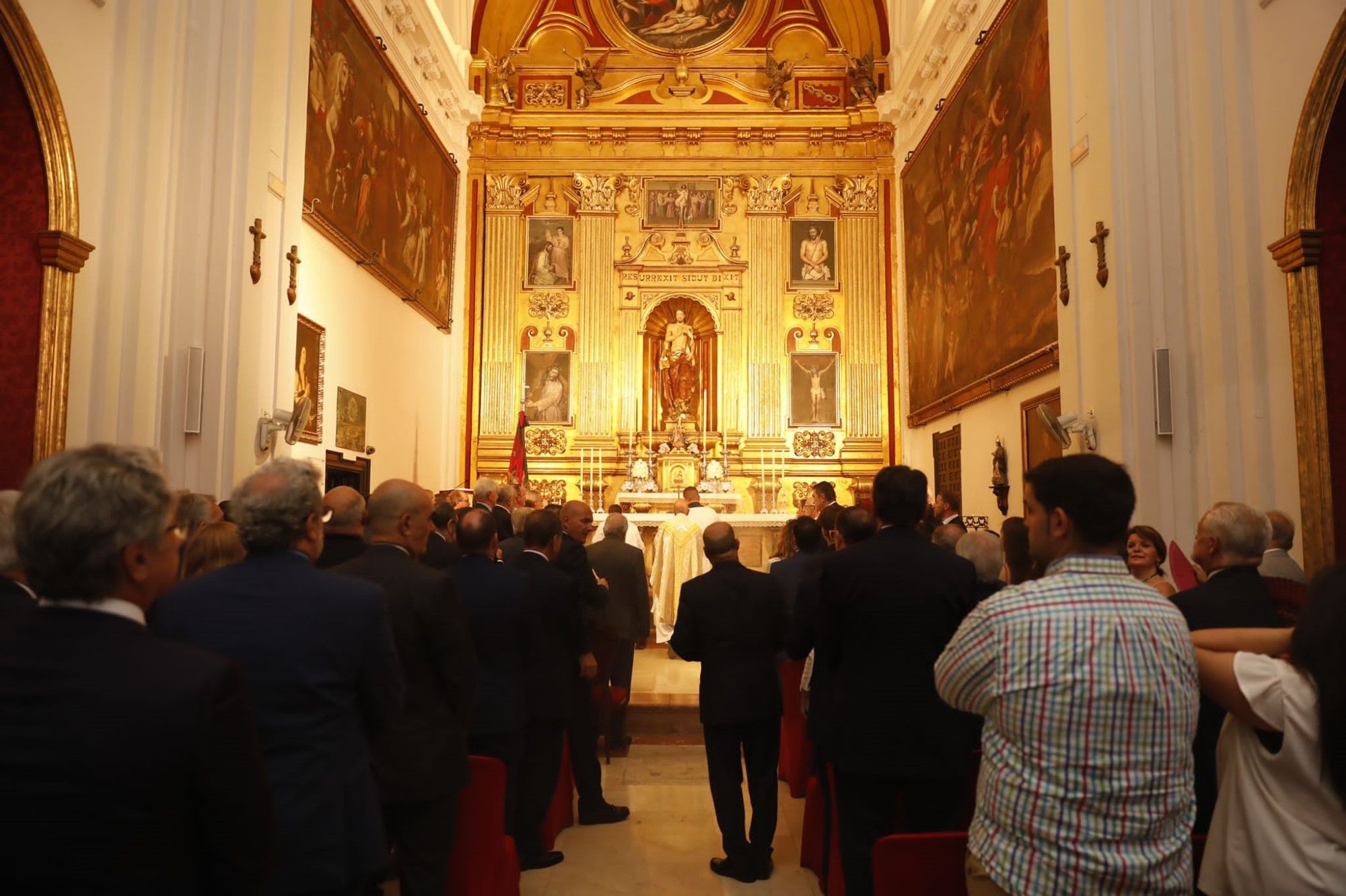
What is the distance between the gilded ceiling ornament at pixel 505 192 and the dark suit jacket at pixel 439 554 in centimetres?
1248

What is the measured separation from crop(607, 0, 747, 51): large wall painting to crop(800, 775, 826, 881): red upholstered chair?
16011mm


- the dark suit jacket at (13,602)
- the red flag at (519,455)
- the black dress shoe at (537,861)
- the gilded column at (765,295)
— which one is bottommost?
the black dress shoe at (537,861)

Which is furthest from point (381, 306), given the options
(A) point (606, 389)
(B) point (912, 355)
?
(B) point (912, 355)

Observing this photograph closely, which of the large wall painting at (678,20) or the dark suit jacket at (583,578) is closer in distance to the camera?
the dark suit jacket at (583,578)

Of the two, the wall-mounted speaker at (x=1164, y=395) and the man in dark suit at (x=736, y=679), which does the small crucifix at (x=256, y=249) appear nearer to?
the man in dark suit at (x=736, y=679)

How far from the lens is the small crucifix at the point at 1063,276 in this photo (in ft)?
30.0

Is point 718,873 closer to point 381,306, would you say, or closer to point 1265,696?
point 1265,696

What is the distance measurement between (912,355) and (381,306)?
27.5 ft

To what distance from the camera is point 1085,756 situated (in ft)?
6.74

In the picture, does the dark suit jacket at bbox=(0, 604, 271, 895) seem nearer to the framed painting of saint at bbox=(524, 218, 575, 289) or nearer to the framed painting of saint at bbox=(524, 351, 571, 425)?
the framed painting of saint at bbox=(524, 351, 571, 425)

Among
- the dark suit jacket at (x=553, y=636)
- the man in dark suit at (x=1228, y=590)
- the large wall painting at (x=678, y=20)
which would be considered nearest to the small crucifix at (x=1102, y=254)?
the man in dark suit at (x=1228, y=590)

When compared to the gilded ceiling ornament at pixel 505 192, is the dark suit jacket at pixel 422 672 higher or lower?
lower

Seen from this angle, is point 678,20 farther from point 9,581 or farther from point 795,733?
point 9,581

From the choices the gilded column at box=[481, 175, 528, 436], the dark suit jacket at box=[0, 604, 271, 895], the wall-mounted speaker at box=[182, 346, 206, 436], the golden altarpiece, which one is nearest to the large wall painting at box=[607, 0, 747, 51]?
the golden altarpiece
